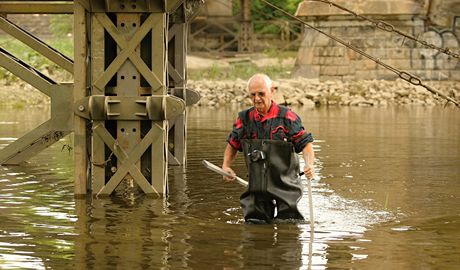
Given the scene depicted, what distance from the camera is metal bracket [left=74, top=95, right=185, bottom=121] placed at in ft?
46.3

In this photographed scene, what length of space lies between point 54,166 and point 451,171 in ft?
19.2

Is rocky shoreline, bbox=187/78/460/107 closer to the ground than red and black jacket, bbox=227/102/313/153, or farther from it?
closer to the ground

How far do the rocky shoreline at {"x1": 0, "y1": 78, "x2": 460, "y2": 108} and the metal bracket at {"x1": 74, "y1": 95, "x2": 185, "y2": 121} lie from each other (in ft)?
86.6

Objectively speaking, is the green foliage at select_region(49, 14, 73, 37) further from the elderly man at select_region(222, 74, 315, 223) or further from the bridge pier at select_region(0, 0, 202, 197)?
the elderly man at select_region(222, 74, 315, 223)

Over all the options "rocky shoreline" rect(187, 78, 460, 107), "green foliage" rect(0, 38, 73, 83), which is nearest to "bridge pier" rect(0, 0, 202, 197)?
"rocky shoreline" rect(187, 78, 460, 107)

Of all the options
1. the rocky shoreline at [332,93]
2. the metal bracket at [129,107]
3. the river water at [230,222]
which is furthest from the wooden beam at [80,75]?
the rocky shoreline at [332,93]

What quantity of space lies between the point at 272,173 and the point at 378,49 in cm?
3768

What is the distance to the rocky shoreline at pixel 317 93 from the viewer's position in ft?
137

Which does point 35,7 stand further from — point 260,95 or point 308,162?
point 308,162

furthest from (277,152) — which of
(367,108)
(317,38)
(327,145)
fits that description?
(317,38)

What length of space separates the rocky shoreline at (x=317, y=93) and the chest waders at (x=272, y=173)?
2880 centimetres

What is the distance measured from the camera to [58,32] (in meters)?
61.8

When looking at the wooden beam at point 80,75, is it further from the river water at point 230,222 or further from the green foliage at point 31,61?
the green foliage at point 31,61

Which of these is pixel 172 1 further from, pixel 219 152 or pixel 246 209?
pixel 219 152
